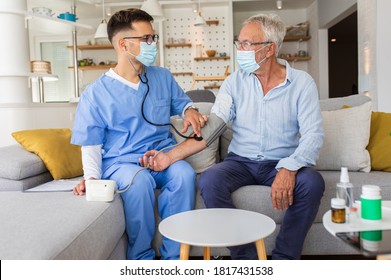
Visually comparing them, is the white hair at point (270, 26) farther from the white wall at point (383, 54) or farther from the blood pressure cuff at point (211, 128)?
the white wall at point (383, 54)

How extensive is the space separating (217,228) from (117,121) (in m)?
0.82

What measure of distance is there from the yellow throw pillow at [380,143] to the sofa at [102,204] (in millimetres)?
26

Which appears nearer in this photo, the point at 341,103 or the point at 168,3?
the point at 341,103

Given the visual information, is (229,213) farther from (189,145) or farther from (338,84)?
(338,84)

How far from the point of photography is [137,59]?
1.76m

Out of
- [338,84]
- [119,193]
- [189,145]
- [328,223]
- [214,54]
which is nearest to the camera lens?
[328,223]

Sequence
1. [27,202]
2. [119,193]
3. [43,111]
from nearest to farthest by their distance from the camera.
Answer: [27,202], [119,193], [43,111]

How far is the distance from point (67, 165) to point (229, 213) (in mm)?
1031

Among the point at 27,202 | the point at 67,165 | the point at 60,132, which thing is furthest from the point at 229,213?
the point at 60,132

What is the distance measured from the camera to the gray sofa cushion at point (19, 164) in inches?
68.7

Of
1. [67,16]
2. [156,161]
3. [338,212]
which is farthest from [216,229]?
[67,16]

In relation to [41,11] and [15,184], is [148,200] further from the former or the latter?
[41,11]

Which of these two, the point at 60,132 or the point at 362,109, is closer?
the point at 362,109

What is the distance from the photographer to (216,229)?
1.04 m
